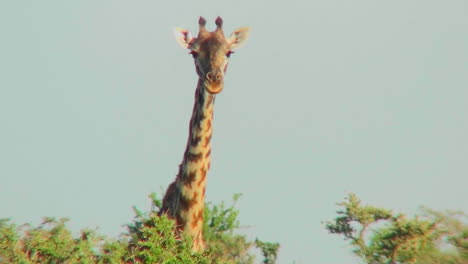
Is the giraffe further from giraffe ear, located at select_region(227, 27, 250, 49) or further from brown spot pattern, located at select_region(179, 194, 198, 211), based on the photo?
giraffe ear, located at select_region(227, 27, 250, 49)

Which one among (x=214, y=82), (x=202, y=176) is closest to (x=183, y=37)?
(x=214, y=82)

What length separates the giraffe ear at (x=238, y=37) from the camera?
1554 centimetres

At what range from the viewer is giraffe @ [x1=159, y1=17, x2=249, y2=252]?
1424 cm

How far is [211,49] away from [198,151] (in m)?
1.98

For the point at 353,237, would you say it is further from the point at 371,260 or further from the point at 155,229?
the point at 155,229

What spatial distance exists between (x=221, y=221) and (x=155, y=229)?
709 centimetres

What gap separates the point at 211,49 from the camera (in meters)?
14.4

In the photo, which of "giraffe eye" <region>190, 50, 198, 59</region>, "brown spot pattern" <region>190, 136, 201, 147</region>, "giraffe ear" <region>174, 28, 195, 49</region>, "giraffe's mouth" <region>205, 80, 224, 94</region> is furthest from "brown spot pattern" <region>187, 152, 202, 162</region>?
"giraffe ear" <region>174, 28, 195, 49</region>

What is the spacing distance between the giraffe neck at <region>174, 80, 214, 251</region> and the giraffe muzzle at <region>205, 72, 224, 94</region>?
2.10 feet

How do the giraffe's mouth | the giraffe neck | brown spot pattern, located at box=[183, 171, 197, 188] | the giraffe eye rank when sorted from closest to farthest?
the giraffe's mouth < the giraffe neck < brown spot pattern, located at box=[183, 171, 197, 188] < the giraffe eye

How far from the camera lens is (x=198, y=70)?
14609 mm

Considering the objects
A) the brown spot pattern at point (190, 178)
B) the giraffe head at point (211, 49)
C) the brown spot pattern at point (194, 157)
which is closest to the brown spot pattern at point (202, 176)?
the brown spot pattern at point (190, 178)

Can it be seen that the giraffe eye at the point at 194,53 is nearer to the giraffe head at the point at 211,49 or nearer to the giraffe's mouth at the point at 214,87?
the giraffe head at the point at 211,49

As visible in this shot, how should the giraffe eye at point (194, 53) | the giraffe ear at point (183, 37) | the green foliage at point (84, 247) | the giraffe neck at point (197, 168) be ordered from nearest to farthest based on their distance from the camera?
the green foliage at point (84, 247)
the giraffe neck at point (197, 168)
the giraffe eye at point (194, 53)
the giraffe ear at point (183, 37)
